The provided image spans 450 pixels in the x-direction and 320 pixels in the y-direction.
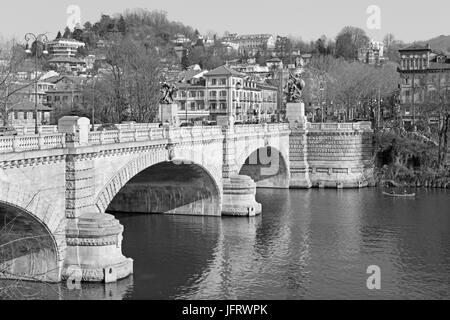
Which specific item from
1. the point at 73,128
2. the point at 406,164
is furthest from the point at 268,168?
the point at 73,128

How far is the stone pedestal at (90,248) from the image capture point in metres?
30.2

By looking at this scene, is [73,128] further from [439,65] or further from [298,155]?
[439,65]

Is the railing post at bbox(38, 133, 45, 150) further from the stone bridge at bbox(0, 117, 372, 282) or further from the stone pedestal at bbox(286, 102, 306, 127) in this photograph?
the stone pedestal at bbox(286, 102, 306, 127)

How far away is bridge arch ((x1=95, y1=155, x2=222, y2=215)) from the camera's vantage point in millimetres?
48500

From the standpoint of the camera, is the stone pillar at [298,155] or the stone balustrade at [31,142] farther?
the stone pillar at [298,155]

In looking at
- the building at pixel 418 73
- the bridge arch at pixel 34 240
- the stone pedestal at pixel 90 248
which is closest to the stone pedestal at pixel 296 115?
the building at pixel 418 73

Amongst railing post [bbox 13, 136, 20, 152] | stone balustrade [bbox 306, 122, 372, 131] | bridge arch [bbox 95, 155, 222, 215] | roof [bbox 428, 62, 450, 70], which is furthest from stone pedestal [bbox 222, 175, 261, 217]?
roof [bbox 428, 62, 450, 70]

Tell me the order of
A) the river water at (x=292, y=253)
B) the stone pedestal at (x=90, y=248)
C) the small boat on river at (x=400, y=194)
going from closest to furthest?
the stone pedestal at (x=90, y=248) < the river water at (x=292, y=253) < the small boat on river at (x=400, y=194)

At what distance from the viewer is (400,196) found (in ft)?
197

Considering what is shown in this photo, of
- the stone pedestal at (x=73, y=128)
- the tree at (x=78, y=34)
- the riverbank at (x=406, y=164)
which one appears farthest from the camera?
the tree at (x=78, y=34)

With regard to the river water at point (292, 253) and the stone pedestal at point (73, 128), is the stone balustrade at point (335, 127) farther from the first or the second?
the stone pedestal at point (73, 128)

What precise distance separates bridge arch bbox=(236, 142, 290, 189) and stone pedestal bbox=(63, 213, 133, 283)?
36.1 meters

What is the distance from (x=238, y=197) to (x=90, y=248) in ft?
69.0

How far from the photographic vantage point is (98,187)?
3266cm
